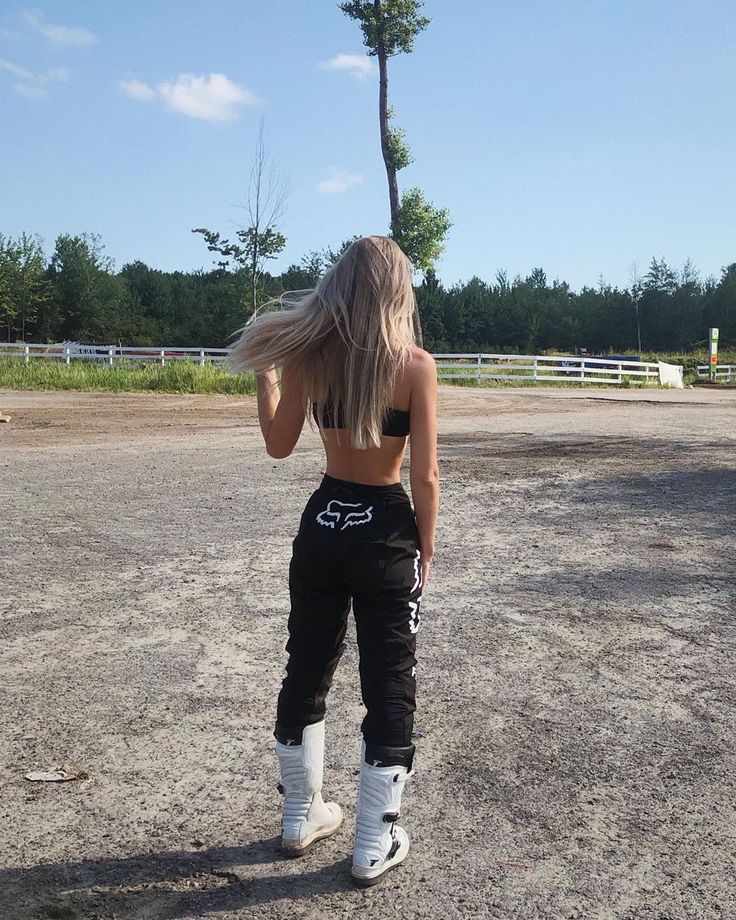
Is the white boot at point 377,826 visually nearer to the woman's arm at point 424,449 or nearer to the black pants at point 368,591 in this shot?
the black pants at point 368,591

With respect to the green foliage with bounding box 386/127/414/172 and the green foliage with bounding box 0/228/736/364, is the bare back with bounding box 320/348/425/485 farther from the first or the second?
the green foliage with bounding box 0/228/736/364

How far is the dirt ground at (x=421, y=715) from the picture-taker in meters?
2.38

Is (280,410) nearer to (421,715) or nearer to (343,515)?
(343,515)

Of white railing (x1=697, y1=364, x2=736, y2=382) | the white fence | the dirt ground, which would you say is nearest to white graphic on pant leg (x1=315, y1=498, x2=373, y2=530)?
the dirt ground

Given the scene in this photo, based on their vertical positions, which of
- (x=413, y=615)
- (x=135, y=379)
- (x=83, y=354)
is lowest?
(x=413, y=615)

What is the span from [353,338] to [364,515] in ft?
1.61

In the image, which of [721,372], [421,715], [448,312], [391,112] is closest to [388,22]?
[391,112]

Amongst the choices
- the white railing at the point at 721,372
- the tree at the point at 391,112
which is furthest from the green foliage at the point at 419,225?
the white railing at the point at 721,372

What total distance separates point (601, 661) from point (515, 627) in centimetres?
57

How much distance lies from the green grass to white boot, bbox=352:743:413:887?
19.3 meters

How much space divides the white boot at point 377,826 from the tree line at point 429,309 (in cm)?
5200

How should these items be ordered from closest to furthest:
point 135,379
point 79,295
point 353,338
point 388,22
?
point 353,338
point 135,379
point 388,22
point 79,295

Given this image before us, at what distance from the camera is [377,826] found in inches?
95.0

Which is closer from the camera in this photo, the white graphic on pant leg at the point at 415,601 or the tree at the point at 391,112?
the white graphic on pant leg at the point at 415,601
